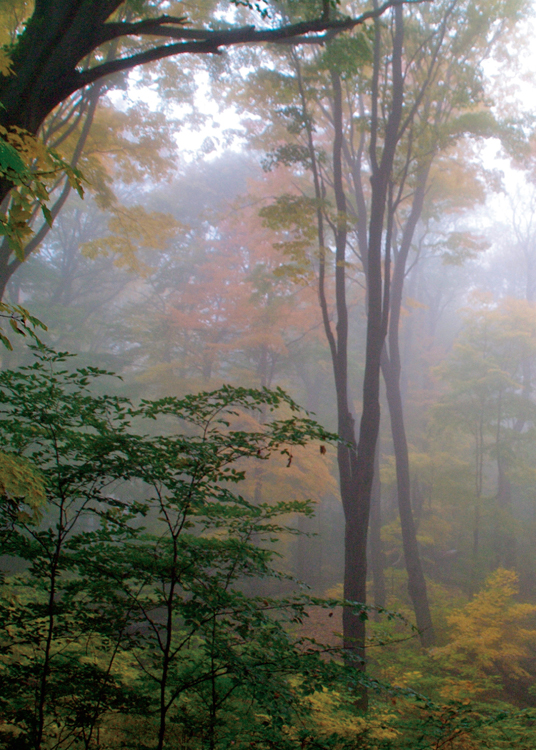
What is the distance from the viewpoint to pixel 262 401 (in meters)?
2.63

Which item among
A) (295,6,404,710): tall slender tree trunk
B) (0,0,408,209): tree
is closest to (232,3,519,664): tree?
(295,6,404,710): tall slender tree trunk

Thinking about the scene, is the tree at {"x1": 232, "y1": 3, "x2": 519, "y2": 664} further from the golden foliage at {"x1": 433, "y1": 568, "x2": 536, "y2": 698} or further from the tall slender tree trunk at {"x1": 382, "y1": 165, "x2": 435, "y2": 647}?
Answer: the golden foliage at {"x1": 433, "y1": 568, "x2": 536, "y2": 698}

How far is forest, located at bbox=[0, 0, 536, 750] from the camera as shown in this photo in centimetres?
241

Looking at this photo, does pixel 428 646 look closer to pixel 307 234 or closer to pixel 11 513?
pixel 307 234

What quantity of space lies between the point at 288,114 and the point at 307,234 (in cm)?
169

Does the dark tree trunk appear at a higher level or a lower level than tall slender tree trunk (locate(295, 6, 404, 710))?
lower

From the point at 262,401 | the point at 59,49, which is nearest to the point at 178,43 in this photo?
the point at 59,49

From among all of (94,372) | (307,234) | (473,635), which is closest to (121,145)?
(307,234)

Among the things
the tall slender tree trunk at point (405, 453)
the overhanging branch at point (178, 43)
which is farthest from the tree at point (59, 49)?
the tall slender tree trunk at point (405, 453)

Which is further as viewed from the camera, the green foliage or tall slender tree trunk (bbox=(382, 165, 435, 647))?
tall slender tree trunk (bbox=(382, 165, 435, 647))

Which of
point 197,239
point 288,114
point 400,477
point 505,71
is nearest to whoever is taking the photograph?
point 288,114

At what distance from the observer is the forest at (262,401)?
241 centimetres

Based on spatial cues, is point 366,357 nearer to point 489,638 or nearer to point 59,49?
point 489,638

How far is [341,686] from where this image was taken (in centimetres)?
239
